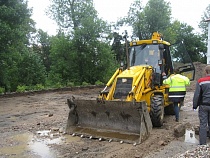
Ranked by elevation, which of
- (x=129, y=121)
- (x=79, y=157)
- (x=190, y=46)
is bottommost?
(x=79, y=157)

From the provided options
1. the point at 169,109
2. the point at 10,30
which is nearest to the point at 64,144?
the point at 169,109

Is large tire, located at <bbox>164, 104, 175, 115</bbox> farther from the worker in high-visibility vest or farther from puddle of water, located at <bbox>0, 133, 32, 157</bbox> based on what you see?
puddle of water, located at <bbox>0, 133, 32, 157</bbox>

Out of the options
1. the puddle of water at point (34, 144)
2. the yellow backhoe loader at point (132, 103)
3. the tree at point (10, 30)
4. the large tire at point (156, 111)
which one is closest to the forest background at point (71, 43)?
the tree at point (10, 30)

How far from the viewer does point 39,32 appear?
3956 cm

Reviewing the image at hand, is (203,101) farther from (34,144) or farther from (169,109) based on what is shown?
(34,144)

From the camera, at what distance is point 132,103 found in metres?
6.66

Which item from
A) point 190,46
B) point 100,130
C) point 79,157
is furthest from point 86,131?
point 190,46

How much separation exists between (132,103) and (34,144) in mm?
2507

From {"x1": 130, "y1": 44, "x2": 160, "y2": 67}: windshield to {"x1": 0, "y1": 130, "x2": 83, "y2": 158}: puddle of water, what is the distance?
3360 mm

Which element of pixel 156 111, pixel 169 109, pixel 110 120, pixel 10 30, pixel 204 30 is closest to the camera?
pixel 110 120

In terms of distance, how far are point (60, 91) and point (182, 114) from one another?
11.5 m

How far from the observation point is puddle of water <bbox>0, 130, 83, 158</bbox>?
19.3 feet

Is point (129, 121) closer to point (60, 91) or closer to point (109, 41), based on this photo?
point (60, 91)

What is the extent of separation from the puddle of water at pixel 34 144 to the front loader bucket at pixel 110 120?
17.5 inches
